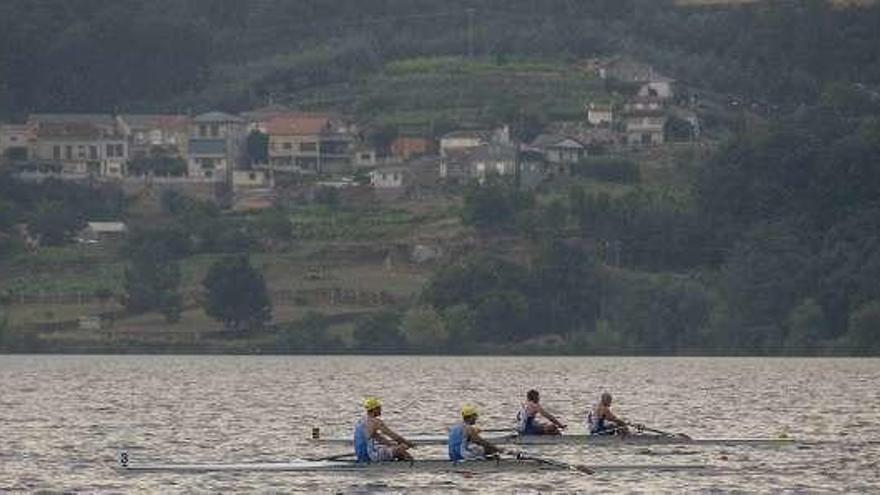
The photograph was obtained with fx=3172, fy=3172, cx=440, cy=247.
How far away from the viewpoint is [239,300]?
196 metres

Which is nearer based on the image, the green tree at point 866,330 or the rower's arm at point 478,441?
the rower's arm at point 478,441

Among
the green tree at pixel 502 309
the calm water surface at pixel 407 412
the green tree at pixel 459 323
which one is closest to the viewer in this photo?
A: the calm water surface at pixel 407 412

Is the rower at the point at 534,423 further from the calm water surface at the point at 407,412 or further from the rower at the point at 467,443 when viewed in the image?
the rower at the point at 467,443

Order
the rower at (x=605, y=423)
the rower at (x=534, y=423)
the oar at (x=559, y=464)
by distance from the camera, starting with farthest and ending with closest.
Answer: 1. the rower at (x=605, y=423)
2. the rower at (x=534, y=423)
3. the oar at (x=559, y=464)

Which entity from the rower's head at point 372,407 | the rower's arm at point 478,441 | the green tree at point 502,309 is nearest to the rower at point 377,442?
the rower's head at point 372,407

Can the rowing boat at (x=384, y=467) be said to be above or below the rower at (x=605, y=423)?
below

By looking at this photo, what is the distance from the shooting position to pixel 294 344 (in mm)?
198000

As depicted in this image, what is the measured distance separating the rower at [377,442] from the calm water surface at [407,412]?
0.79 metres

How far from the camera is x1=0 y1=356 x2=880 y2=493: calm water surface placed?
78.8 metres

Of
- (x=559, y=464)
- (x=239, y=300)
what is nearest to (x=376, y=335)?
(x=239, y=300)

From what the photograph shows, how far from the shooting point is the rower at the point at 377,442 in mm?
76625

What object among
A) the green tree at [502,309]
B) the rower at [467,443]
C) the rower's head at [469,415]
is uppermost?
the green tree at [502,309]

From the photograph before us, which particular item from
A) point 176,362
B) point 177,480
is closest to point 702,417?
point 177,480

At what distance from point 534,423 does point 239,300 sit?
111m
